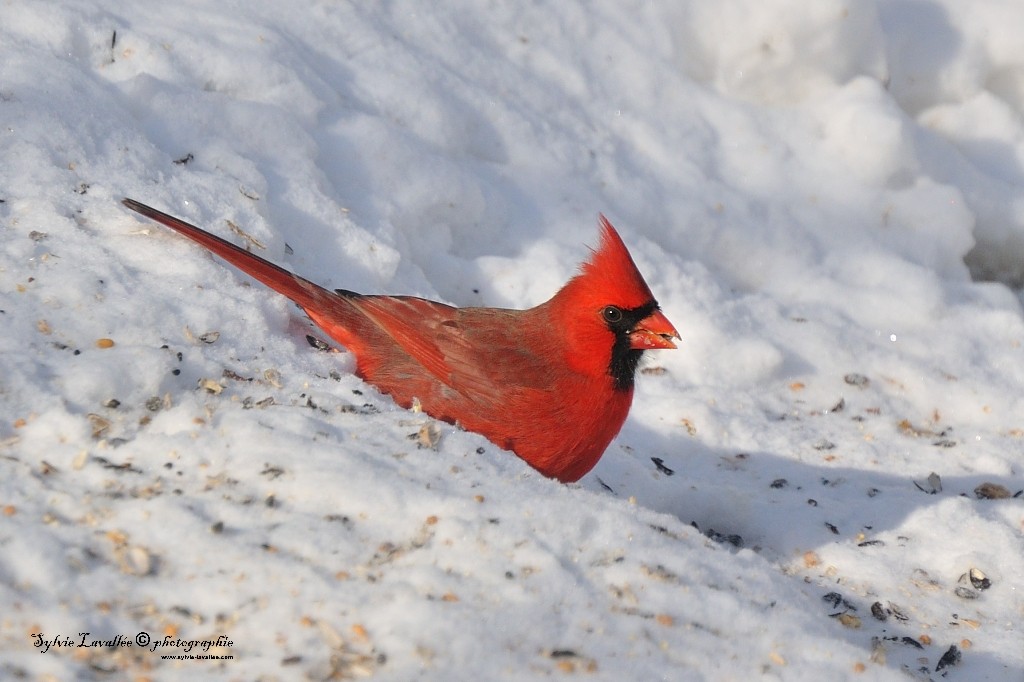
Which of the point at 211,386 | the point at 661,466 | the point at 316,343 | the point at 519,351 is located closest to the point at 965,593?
the point at 661,466

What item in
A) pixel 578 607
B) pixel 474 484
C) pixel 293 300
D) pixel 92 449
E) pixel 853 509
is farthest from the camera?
pixel 853 509

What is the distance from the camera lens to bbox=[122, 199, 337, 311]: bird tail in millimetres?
2869

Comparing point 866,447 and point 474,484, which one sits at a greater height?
point 866,447

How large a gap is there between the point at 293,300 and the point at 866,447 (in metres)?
1.91

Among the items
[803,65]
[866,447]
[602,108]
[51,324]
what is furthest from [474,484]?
[803,65]

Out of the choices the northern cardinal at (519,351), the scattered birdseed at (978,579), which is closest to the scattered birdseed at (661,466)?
the northern cardinal at (519,351)

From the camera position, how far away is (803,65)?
493 centimetres

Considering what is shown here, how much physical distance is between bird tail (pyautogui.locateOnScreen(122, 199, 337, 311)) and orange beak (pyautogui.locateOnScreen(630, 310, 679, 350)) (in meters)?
0.83

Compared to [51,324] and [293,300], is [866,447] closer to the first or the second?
[293,300]

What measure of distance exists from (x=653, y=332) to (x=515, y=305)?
0.89 meters

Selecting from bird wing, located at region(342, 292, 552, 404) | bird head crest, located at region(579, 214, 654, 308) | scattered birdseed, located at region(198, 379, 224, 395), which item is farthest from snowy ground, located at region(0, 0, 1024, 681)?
bird head crest, located at region(579, 214, 654, 308)

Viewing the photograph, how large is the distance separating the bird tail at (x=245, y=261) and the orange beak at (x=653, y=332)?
83cm

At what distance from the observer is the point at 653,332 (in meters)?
3.02

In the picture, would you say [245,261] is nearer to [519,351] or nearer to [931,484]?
[519,351]
